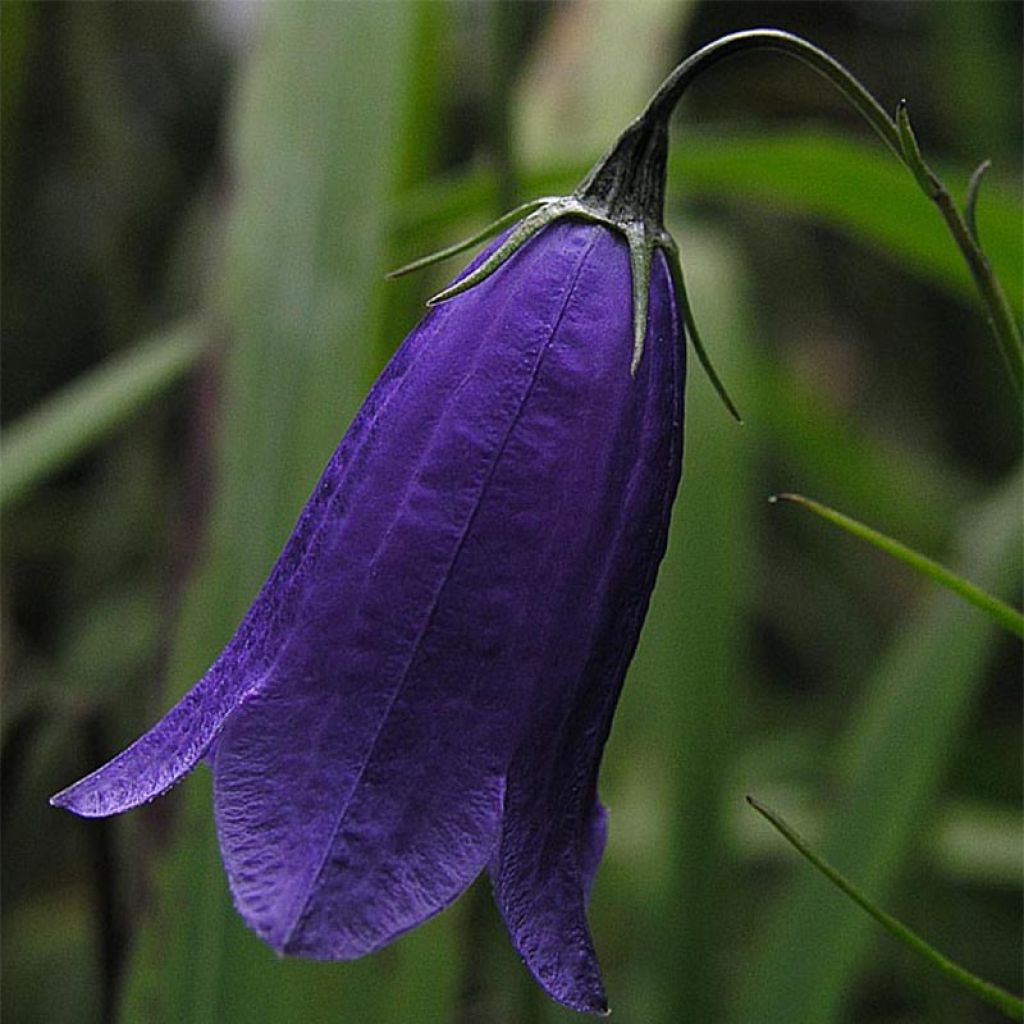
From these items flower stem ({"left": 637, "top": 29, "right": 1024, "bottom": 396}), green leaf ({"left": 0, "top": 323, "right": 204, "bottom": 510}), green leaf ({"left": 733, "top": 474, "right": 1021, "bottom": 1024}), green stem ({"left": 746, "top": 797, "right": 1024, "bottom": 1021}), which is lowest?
green leaf ({"left": 733, "top": 474, "right": 1021, "bottom": 1024})

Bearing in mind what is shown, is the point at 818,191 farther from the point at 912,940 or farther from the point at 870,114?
the point at 912,940

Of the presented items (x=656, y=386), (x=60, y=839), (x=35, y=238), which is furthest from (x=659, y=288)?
(x=35, y=238)

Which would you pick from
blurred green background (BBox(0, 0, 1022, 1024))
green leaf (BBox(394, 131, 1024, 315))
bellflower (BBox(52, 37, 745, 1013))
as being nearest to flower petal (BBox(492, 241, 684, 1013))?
bellflower (BBox(52, 37, 745, 1013))

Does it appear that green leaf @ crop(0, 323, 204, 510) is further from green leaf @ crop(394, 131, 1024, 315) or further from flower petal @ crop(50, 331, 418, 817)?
flower petal @ crop(50, 331, 418, 817)

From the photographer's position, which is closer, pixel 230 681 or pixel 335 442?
pixel 230 681

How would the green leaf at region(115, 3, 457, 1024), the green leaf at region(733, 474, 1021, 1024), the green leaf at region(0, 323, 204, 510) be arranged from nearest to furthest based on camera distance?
the green leaf at region(115, 3, 457, 1024) < the green leaf at region(733, 474, 1021, 1024) < the green leaf at region(0, 323, 204, 510)

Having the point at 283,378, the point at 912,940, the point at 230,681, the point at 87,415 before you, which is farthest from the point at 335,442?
the point at 912,940
